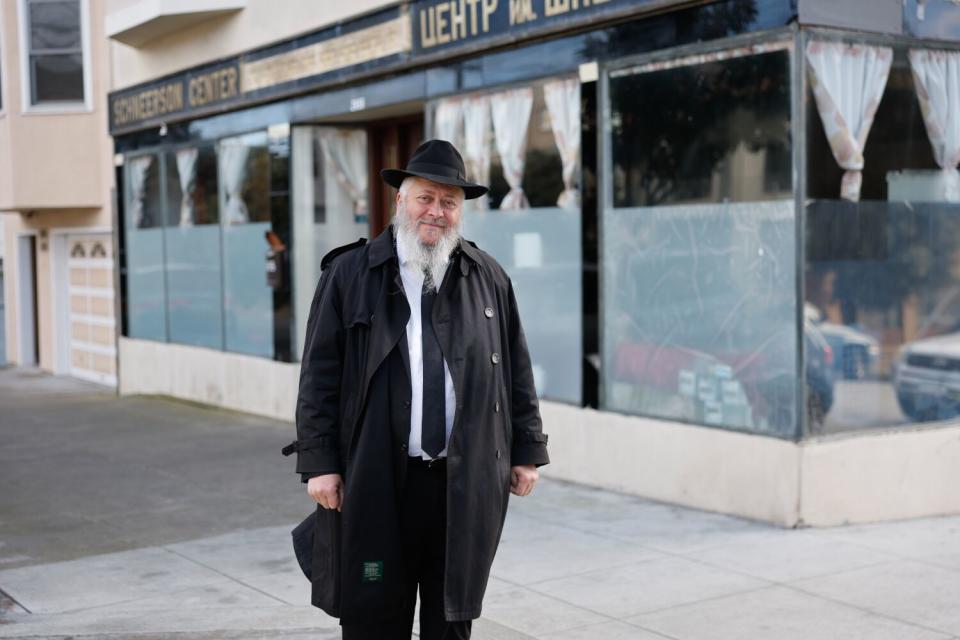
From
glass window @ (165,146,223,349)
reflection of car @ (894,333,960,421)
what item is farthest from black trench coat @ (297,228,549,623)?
glass window @ (165,146,223,349)

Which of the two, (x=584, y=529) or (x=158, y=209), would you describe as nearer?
(x=584, y=529)

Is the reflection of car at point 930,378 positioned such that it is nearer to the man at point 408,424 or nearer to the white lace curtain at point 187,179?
the man at point 408,424

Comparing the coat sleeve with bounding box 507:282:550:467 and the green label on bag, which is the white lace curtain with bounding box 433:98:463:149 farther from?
the green label on bag

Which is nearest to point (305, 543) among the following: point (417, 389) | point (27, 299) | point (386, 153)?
point (417, 389)

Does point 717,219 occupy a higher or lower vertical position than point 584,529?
higher

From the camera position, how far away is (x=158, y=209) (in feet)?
49.9

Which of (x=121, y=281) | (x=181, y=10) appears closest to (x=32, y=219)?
(x=121, y=281)

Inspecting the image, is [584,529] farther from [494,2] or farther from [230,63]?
[230,63]

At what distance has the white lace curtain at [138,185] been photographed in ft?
50.8

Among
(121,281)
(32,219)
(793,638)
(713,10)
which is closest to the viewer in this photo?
(793,638)

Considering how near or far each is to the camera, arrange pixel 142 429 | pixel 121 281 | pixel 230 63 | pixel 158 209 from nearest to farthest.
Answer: pixel 142 429
pixel 230 63
pixel 158 209
pixel 121 281

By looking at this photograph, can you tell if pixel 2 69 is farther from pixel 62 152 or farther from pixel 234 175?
pixel 234 175

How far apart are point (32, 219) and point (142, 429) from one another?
27.1 ft

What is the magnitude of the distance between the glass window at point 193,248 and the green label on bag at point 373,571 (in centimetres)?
1031
